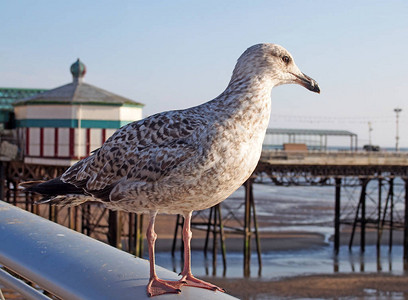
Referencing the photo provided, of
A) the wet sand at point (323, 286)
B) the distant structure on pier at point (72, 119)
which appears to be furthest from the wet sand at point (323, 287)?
the distant structure on pier at point (72, 119)

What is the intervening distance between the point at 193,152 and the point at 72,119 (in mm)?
17620

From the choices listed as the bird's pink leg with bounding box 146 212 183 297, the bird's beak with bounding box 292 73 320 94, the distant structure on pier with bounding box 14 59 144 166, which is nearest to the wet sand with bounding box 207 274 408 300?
the distant structure on pier with bounding box 14 59 144 166

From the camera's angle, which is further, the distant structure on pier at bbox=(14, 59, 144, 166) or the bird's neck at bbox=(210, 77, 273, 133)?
the distant structure on pier at bbox=(14, 59, 144, 166)

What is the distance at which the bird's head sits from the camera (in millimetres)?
2809

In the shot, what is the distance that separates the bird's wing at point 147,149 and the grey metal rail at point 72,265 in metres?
0.38

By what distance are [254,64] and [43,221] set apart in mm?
1232

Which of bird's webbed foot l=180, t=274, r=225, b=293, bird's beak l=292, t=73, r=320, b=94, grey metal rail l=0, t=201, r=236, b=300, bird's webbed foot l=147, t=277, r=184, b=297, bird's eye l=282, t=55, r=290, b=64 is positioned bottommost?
bird's webbed foot l=180, t=274, r=225, b=293

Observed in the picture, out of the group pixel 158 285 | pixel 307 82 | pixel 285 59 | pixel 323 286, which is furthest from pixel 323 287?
pixel 158 285

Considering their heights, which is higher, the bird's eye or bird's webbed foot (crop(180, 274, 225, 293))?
the bird's eye

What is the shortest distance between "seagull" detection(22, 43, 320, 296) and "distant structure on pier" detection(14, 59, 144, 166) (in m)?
16.8

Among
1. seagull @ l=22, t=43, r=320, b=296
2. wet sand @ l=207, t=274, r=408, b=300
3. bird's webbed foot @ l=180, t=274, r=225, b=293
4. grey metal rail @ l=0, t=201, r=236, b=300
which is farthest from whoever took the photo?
wet sand @ l=207, t=274, r=408, b=300

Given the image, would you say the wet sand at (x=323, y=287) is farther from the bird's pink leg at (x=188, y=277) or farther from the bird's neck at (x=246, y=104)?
the bird's neck at (x=246, y=104)

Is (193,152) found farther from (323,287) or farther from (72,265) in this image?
(323,287)

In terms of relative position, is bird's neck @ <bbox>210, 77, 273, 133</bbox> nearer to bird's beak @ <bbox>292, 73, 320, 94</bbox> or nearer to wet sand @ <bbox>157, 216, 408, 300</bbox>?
bird's beak @ <bbox>292, 73, 320, 94</bbox>
